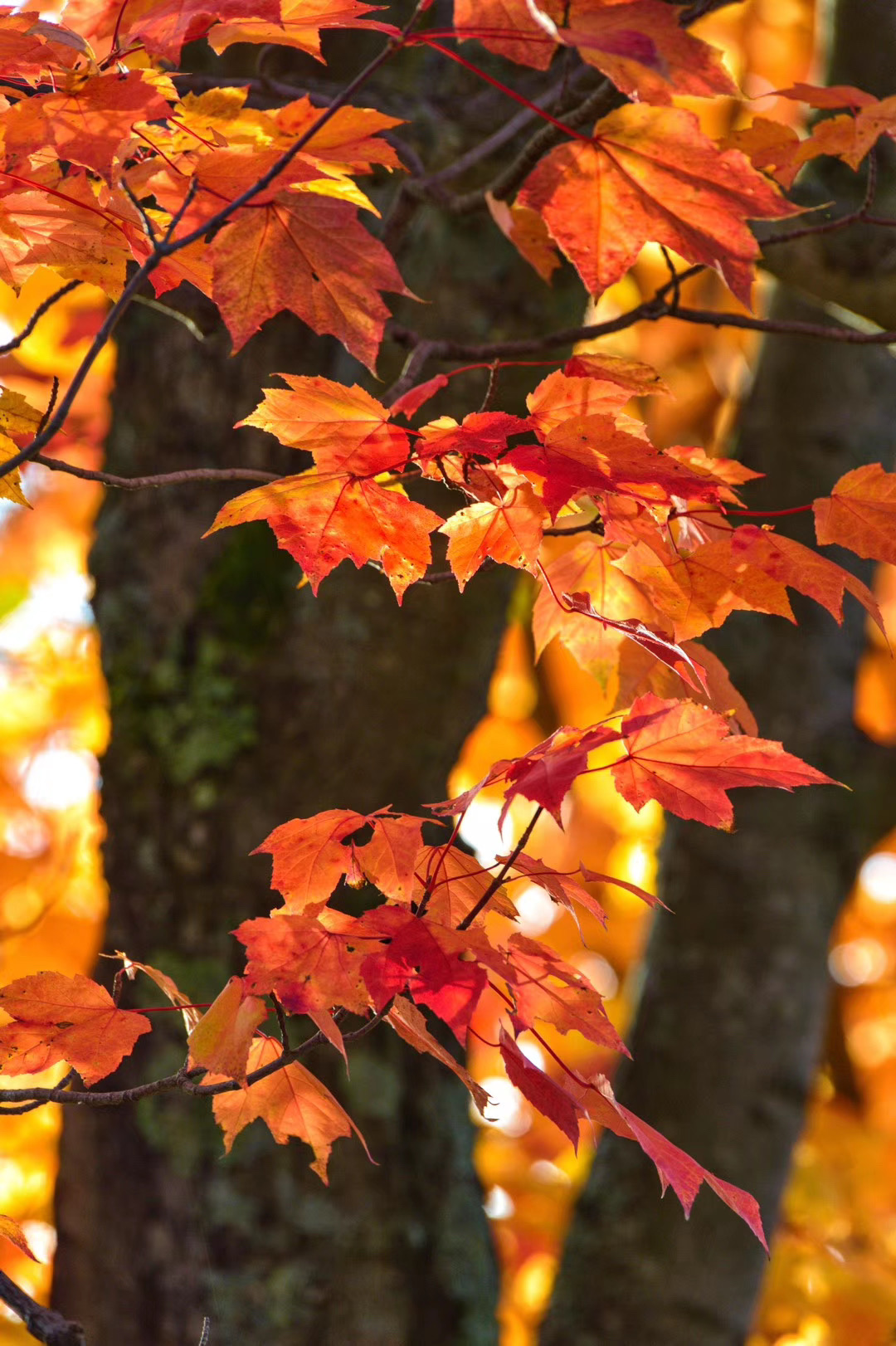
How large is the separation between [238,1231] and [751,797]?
47.1 inches

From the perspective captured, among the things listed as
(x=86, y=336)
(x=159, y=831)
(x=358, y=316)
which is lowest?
(x=159, y=831)

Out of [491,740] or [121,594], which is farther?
[491,740]

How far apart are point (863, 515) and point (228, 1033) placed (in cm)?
64

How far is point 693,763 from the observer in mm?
781

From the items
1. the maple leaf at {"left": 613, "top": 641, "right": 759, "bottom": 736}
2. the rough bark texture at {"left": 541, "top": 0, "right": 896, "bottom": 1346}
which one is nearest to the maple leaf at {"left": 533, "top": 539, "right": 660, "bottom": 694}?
the maple leaf at {"left": 613, "top": 641, "right": 759, "bottom": 736}

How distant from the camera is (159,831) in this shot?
1843mm

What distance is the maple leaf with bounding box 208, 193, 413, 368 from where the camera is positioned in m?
0.90

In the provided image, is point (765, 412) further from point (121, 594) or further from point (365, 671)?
point (121, 594)

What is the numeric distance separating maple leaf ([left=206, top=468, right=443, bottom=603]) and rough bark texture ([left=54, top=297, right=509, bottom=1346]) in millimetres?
974

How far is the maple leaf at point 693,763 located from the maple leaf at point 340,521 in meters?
0.23

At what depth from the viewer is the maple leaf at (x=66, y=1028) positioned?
34.5 inches

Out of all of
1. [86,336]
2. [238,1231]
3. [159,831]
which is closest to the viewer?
[238,1231]

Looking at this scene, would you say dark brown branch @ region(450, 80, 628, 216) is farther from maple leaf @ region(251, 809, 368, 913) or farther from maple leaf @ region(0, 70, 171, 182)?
maple leaf @ region(251, 809, 368, 913)

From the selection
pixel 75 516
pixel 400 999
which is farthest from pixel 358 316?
pixel 75 516
